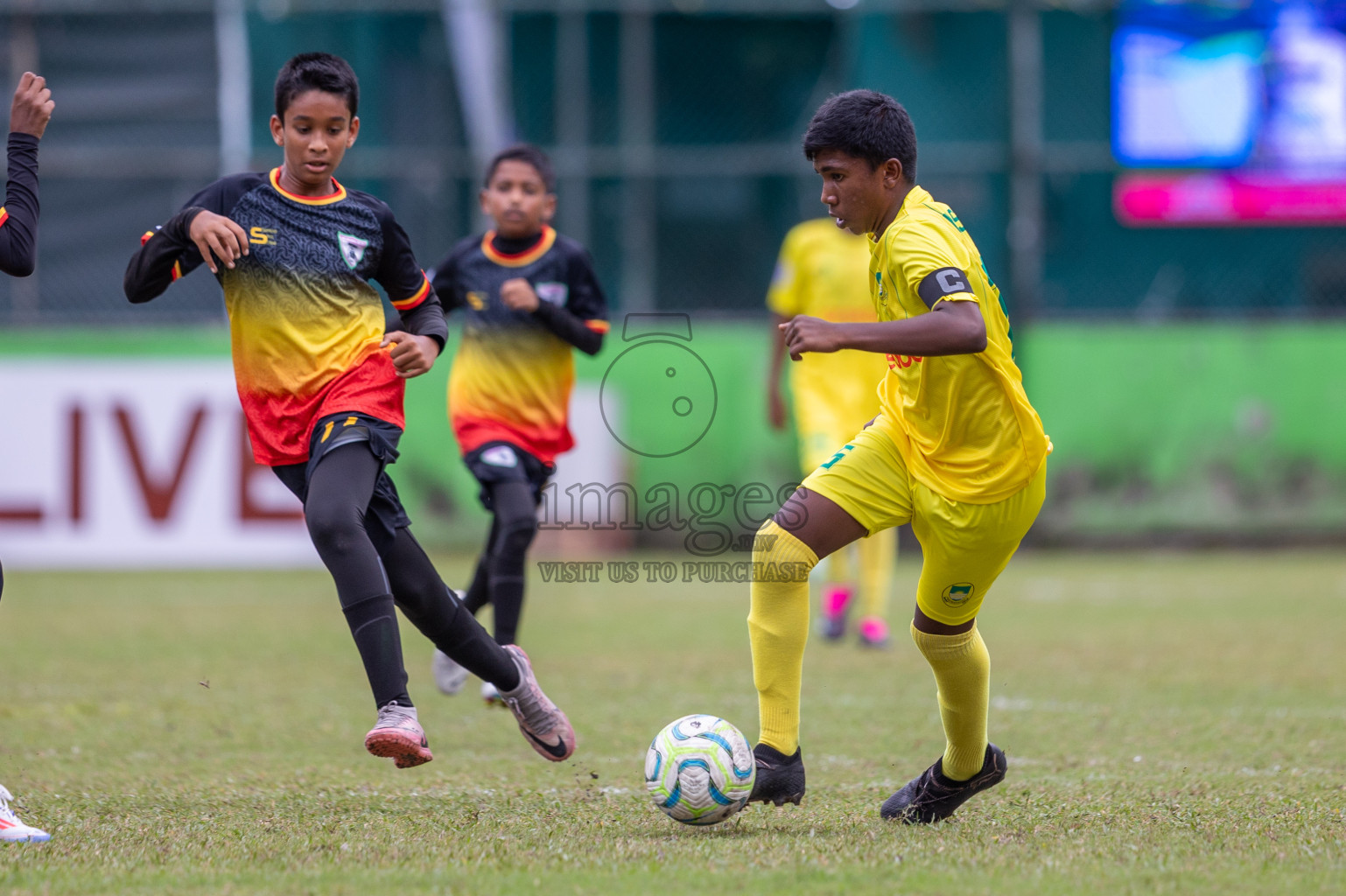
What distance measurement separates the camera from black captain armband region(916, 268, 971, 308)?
3.50 metres

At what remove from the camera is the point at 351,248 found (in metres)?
4.20

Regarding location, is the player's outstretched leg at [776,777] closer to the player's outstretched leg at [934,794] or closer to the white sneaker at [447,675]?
the player's outstretched leg at [934,794]

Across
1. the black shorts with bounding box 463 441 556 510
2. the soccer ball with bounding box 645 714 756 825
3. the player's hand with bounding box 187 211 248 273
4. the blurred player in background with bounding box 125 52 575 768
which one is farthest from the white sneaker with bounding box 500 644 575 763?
the black shorts with bounding box 463 441 556 510

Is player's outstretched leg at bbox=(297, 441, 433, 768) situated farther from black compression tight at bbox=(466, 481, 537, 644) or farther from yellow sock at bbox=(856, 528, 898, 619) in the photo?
yellow sock at bbox=(856, 528, 898, 619)

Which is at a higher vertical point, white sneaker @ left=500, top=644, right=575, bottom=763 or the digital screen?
the digital screen

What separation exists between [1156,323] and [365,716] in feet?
29.1

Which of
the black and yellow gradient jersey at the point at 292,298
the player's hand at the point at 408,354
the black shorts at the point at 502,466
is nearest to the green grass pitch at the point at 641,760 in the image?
the black shorts at the point at 502,466

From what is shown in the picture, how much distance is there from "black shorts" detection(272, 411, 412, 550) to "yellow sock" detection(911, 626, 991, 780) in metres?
1.44

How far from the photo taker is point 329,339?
4.14m

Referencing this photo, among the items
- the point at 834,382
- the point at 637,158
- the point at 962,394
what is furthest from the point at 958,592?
the point at 637,158

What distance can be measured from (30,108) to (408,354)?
112 centimetres

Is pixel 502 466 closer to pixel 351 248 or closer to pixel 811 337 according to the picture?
pixel 351 248

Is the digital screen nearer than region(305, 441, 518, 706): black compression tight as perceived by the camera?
No

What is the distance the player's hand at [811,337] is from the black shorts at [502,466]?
2.62m
